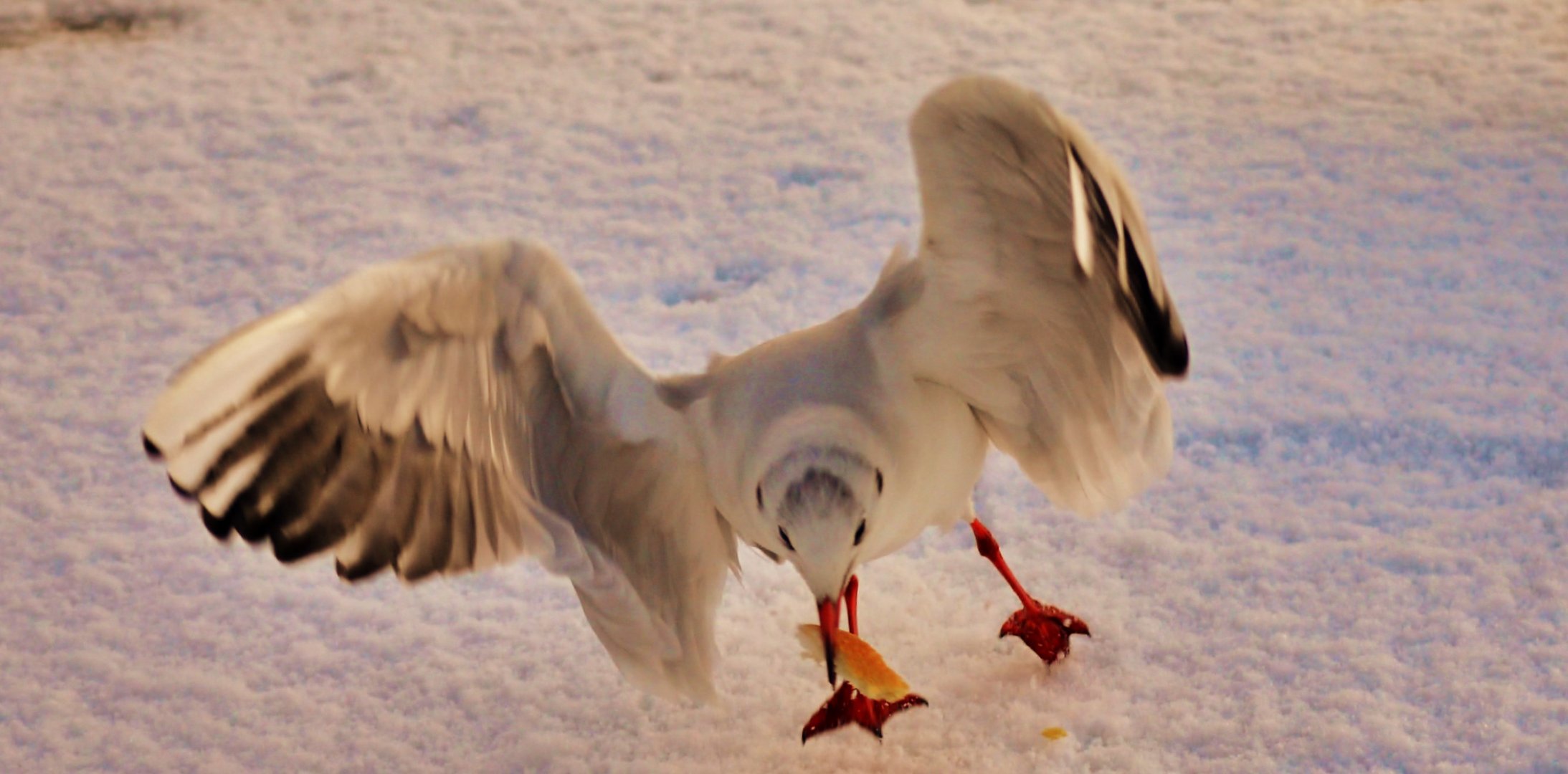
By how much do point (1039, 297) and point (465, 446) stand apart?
27.8 inches

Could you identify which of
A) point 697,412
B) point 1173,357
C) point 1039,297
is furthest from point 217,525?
point 1173,357

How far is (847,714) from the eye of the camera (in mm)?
1873

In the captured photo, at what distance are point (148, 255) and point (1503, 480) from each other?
2560 mm

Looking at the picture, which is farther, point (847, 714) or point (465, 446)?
point (847, 714)

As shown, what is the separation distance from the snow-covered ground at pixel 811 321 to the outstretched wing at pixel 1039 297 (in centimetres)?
32

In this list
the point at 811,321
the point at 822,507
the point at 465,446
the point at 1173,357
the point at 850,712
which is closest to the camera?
the point at 1173,357

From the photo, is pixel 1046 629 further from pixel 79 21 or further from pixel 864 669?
pixel 79 21

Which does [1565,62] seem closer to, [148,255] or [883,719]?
[883,719]

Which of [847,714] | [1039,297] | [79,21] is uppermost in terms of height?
[1039,297]

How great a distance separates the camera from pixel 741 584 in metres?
2.08

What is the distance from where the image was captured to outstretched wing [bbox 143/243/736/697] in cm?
159

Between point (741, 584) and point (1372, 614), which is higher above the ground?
point (1372, 614)

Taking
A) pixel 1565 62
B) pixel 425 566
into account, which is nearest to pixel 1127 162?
pixel 1565 62

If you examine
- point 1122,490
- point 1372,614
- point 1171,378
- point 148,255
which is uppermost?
point 1171,378
